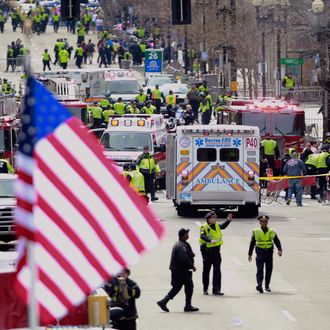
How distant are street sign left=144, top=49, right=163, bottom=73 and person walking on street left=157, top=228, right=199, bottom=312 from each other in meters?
48.9

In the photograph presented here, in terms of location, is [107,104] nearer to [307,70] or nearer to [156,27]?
[307,70]

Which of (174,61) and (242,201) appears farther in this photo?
(174,61)

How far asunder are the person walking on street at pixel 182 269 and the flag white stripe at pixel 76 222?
12.4 meters

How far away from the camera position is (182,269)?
22203 mm

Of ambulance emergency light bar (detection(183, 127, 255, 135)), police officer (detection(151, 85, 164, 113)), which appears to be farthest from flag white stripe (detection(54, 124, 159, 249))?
police officer (detection(151, 85, 164, 113))

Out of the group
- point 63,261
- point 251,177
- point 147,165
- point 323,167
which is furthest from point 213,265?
point 323,167

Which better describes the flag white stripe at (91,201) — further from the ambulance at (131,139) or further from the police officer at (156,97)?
the police officer at (156,97)

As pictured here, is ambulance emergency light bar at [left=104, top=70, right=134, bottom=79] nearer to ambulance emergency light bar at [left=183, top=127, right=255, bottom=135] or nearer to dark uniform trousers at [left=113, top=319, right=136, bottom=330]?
ambulance emergency light bar at [left=183, top=127, right=255, bottom=135]

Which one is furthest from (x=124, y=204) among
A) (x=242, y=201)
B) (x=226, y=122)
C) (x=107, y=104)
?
(x=107, y=104)

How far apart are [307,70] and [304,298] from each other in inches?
2111

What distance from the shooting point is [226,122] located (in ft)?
161

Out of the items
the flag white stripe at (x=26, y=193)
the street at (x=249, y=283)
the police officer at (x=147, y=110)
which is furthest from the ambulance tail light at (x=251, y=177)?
the flag white stripe at (x=26, y=193)

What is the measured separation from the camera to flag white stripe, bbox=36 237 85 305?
896 cm

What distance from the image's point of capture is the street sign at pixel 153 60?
7125cm
